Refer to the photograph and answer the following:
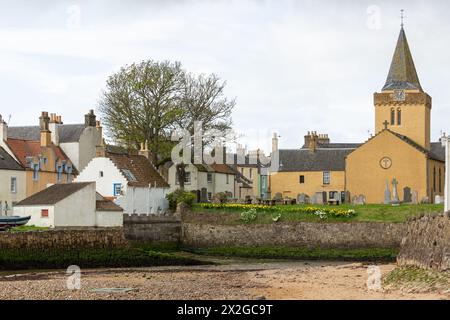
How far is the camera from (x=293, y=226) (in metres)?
70.7

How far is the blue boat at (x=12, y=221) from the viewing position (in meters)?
60.0

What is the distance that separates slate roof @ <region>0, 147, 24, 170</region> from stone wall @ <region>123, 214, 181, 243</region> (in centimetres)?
1083

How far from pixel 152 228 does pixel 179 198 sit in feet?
17.0

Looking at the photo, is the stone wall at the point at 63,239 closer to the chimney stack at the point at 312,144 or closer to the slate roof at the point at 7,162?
the slate roof at the point at 7,162

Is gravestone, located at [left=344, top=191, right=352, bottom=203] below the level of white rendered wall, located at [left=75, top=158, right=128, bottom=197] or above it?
below

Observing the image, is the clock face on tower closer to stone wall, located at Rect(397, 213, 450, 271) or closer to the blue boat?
the blue boat

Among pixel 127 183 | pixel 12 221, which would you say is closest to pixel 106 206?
pixel 127 183

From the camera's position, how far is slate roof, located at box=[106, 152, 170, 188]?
7562cm

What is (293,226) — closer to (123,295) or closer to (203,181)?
(203,181)

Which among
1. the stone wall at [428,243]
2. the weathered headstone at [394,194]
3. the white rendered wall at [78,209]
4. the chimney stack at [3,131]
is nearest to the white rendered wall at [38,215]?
the white rendered wall at [78,209]

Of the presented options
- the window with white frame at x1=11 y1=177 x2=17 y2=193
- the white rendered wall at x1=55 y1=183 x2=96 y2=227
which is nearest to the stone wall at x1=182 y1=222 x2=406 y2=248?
the white rendered wall at x1=55 y1=183 x2=96 y2=227

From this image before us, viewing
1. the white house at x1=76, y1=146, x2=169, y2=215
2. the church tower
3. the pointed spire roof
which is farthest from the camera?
the pointed spire roof

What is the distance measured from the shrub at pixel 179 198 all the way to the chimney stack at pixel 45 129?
1087 cm

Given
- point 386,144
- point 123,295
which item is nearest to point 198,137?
point 386,144
